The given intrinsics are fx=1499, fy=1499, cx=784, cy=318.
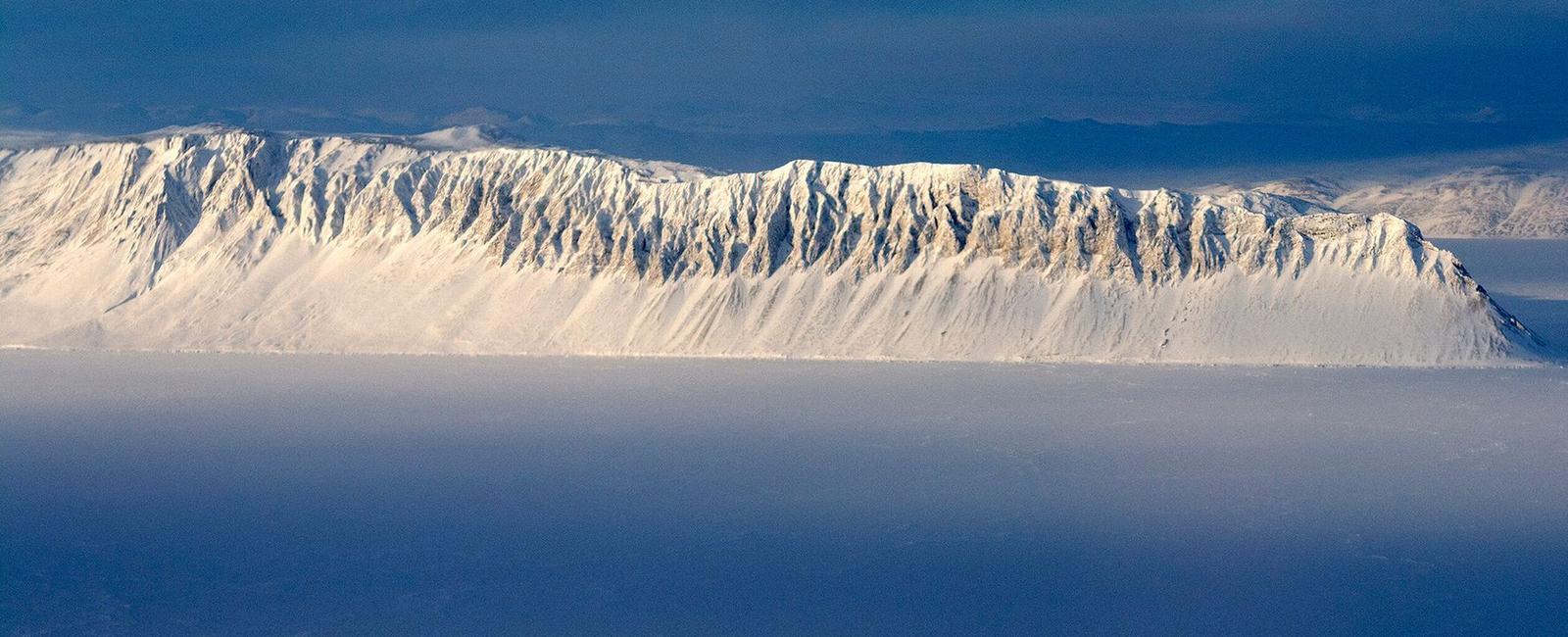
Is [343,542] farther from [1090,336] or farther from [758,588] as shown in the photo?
[1090,336]

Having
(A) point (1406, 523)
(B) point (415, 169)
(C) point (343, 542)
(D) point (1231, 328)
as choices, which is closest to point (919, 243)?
(D) point (1231, 328)

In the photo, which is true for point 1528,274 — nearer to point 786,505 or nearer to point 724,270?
point 724,270

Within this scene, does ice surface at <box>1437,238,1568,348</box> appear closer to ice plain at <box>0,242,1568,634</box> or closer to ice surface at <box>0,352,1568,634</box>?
ice plain at <box>0,242,1568,634</box>

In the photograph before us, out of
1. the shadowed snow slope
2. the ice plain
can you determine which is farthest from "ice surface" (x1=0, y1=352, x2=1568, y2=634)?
the shadowed snow slope

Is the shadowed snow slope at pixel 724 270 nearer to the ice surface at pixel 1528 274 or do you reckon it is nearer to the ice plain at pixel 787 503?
the ice plain at pixel 787 503

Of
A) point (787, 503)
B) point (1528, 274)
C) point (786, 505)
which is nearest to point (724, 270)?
point (787, 503)

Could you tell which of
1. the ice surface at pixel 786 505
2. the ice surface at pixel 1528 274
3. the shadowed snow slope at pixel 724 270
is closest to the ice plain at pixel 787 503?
the ice surface at pixel 786 505
